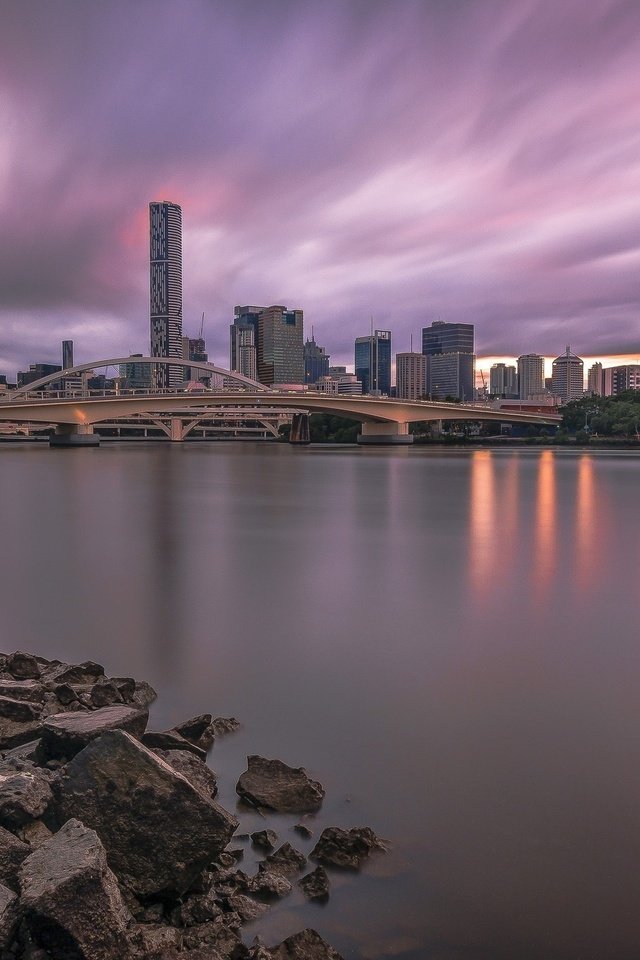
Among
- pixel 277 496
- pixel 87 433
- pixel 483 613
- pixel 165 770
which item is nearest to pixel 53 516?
pixel 277 496

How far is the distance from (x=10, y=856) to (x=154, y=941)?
0.68 metres

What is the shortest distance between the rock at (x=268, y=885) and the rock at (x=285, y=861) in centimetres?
7

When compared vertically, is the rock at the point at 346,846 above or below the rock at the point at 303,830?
above

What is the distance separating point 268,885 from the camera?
3.27 meters

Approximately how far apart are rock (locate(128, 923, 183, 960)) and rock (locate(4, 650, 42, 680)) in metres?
3.30

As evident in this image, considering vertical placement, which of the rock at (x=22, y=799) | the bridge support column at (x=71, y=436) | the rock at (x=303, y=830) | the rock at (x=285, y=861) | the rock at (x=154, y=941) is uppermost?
A: the bridge support column at (x=71, y=436)

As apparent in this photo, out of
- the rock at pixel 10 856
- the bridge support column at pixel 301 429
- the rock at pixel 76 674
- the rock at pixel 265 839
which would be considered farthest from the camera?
the bridge support column at pixel 301 429

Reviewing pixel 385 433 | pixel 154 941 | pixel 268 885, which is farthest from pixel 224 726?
pixel 385 433

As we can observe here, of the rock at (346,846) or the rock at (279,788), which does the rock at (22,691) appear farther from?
the rock at (346,846)

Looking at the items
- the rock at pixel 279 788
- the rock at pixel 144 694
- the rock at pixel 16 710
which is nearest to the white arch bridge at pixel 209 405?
the rock at pixel 144 694

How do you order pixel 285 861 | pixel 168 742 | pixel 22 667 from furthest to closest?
pixel 22 667 → pixel 168 742 → pixel 285 861

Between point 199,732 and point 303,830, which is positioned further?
point 199,732

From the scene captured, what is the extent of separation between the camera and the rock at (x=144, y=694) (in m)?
5.45

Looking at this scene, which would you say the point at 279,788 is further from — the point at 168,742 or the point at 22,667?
the point at 22,667
